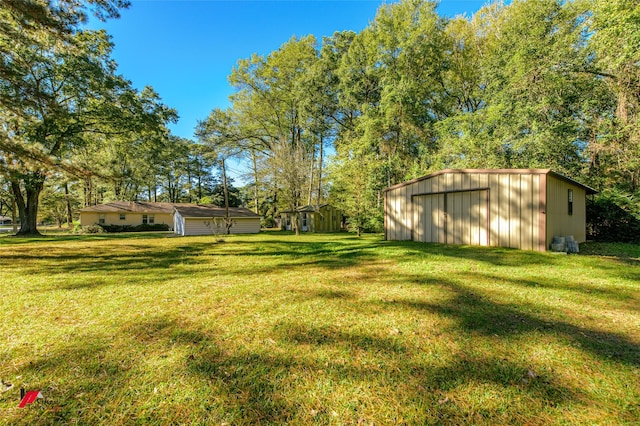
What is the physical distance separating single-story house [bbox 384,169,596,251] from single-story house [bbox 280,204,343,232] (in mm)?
13145

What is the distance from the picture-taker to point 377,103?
75.2 feet

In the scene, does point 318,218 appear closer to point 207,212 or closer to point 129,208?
point 207,212

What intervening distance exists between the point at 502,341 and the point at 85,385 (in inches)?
142

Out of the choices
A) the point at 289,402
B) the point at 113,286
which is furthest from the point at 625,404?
the point at 113,286

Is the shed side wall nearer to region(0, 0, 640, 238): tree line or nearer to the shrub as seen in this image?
the shrub

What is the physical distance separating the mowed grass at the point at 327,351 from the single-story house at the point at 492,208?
358 centimetres

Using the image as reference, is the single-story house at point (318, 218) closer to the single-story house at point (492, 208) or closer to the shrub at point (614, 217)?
the single-story house at point (492, 208)

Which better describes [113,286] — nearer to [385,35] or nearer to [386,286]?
[386,286]

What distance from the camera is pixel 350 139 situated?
22.9m

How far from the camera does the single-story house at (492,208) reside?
27.2ft

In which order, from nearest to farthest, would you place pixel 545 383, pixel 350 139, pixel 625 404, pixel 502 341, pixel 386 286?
pixel 625 404, pixel 545 383, pixel 502 341, pixel 386 286, pixel 350 139

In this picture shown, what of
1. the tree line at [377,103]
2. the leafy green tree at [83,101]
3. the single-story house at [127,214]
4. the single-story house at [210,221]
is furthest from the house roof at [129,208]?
the leafy green tree at [83,101]

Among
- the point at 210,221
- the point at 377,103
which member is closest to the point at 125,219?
the point at 210,221

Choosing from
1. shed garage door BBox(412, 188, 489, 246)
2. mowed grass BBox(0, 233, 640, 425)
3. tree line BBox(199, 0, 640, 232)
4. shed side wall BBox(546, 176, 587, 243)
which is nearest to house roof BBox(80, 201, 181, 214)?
tree line BBox(199, 0, 640, 232)
